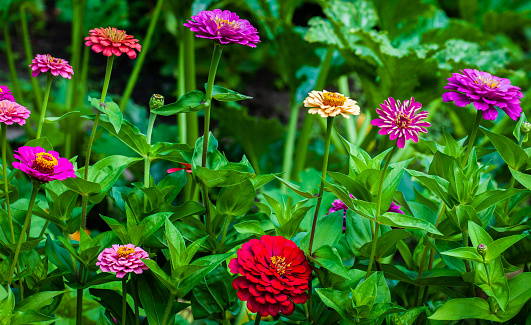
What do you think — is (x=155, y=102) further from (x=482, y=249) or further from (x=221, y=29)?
(x=482, y=249)

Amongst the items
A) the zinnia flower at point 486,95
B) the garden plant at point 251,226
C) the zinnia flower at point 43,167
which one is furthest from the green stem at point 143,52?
the zinnia flower at point 486,95

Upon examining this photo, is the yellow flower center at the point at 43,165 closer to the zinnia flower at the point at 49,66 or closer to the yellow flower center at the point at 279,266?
the zinnia flower at the point at 49,66

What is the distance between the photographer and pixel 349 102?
65 cm

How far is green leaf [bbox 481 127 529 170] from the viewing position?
2.38 ft

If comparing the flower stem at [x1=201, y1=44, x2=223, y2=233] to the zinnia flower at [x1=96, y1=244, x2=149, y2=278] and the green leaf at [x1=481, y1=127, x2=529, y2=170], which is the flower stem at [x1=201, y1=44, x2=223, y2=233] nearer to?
the zinnia flower at [x1=96, y1=244, x2=149, y2=278]

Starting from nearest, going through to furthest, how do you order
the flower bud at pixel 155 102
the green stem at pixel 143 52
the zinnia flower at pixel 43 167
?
the zinnia flower at pixel 43 167 → the flower bud at pixel 155 102 → the green stem at pixel 143 52

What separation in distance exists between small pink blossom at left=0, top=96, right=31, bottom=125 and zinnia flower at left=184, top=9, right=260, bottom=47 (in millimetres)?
241

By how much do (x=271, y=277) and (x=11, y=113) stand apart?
1.28 ft

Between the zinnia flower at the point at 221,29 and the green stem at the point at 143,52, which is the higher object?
the zinnia flower at the point at 221,29

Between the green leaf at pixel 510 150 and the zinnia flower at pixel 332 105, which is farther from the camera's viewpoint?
the green leaf at pixel 510 150

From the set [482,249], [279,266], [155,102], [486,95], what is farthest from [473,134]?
[155,102]

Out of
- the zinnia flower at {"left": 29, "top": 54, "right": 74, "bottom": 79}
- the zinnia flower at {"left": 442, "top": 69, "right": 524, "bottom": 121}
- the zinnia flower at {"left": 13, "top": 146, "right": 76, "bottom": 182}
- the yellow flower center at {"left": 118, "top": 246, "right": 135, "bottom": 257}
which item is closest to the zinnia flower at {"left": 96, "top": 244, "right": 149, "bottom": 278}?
the yellow flower center at {"left": 118, "top": 246, "right": 135, "bottom": 257}

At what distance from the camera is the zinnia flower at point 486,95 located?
64 cm

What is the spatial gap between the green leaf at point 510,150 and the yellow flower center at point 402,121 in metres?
0.21
